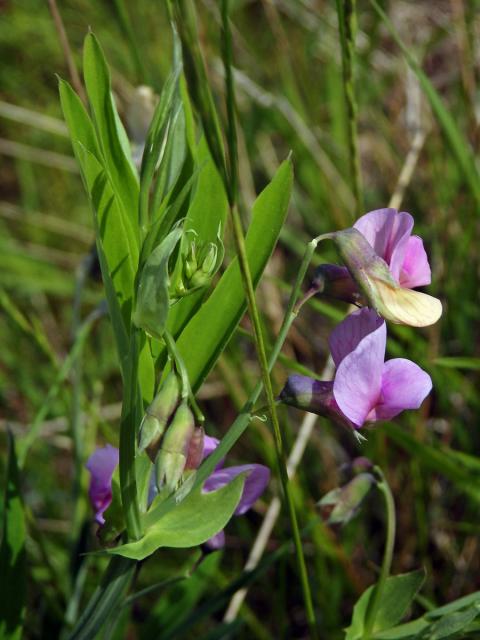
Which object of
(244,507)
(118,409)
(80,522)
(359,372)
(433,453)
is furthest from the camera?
(118,409)

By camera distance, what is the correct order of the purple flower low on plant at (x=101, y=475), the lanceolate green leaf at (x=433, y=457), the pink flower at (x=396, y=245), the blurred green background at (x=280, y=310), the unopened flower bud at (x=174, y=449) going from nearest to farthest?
the unopened flower bud at (x=174, y=449) < the pink flower at (x=396, y=245) < the purple flower low on plant at (x=101, y=475) < the lanceolate green leaf at (x=433, y=457) < the blurred green background at (x=280, y=310)

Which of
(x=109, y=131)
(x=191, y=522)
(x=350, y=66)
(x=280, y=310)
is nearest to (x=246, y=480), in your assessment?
(x=191, y=522)

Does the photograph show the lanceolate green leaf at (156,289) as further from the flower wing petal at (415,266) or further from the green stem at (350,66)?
the green stem at (350,66)

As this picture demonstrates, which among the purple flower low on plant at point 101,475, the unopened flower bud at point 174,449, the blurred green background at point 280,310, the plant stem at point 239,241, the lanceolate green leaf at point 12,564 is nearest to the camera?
the plant stem at point 239,241

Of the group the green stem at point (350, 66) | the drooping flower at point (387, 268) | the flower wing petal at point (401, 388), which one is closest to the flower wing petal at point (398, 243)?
the drooping flower at point (387, 268)

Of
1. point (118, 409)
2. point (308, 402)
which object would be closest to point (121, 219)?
point (308, 402)

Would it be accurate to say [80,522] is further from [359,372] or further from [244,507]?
[359,372]
